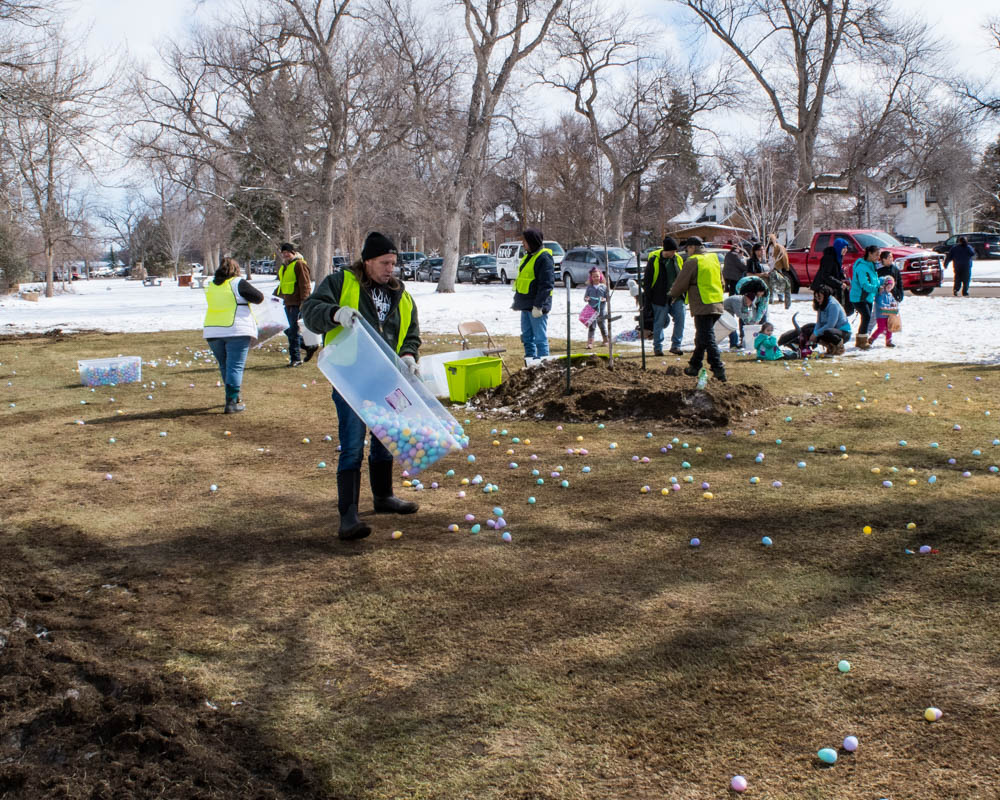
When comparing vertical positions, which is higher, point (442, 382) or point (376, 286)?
point (376, 286)

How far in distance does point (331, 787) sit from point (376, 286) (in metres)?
2.99

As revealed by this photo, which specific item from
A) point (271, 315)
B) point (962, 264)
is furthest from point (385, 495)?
point (962, 264)

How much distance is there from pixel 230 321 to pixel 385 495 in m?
4.23

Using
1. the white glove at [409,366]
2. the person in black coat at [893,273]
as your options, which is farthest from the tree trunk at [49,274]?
the white glove at [409,366]

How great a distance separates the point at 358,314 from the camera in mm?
4559

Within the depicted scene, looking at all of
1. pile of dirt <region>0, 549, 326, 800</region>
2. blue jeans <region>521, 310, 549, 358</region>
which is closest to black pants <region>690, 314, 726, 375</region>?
blue jeans <region>521, 310, 549, 358</region>

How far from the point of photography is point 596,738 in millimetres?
2791

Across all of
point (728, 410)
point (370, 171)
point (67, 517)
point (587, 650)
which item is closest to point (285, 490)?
point (67, 517)

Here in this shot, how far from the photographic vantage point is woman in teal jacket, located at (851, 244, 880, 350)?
41.8 ft

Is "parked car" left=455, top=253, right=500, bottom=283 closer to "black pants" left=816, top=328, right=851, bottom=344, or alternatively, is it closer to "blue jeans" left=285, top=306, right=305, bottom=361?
"blue jeans" left=285, top=306, right=305, bottom=361

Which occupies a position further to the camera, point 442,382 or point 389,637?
point 442,382

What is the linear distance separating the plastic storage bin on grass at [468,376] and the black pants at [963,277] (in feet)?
54.1

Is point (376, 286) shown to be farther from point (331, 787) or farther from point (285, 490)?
point (331, 787)

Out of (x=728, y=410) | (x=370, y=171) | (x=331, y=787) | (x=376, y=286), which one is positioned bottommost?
(x=331, y=787)
